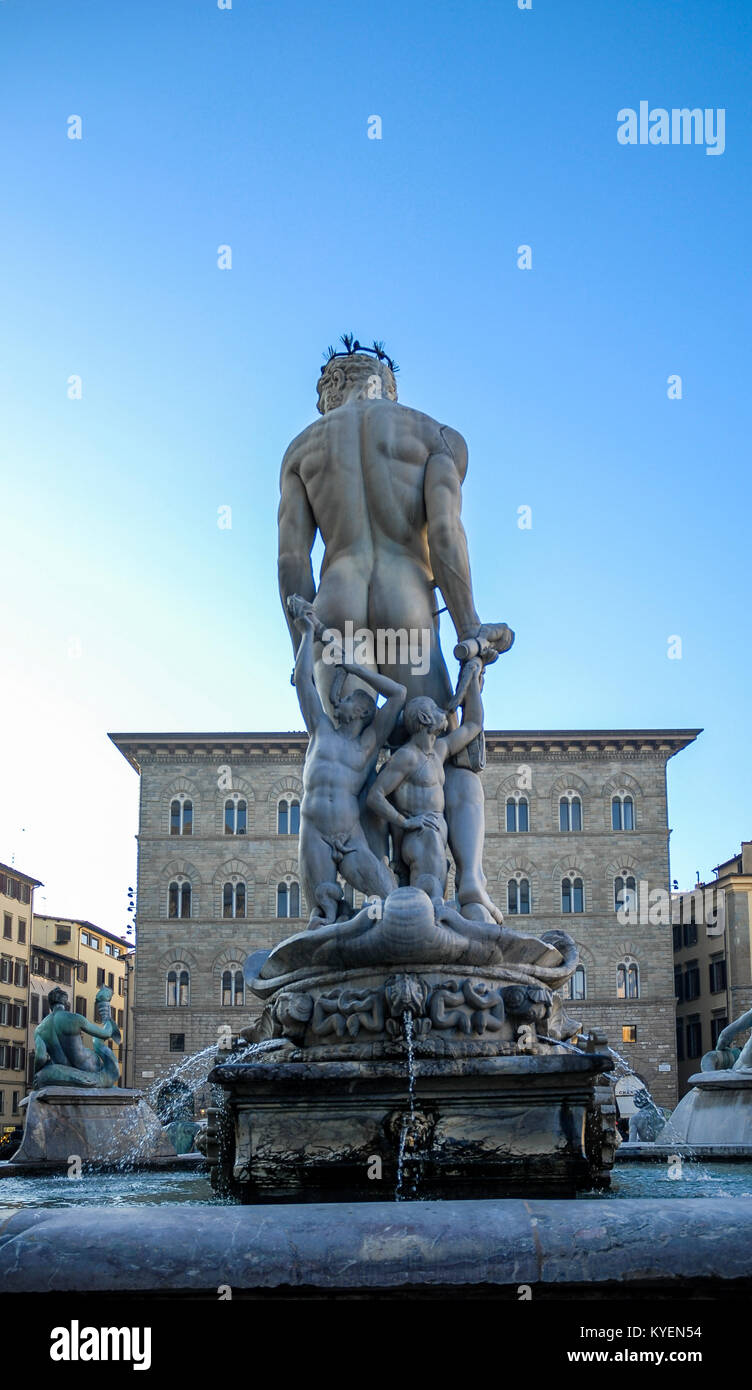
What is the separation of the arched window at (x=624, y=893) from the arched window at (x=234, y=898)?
660 inches

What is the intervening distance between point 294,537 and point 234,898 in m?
54.0

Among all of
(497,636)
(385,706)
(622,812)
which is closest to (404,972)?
(385,706)

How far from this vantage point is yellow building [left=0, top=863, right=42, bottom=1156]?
68562 mm

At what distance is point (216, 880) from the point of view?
60531 millimetres

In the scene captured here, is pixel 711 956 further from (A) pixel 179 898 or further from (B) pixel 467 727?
(B) pixel 467 727

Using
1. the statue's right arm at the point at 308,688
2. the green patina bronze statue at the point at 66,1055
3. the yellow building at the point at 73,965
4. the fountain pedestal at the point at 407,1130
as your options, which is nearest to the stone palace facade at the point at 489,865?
the yellow building at the point at 73,965

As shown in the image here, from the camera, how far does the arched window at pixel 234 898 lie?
60062 mm

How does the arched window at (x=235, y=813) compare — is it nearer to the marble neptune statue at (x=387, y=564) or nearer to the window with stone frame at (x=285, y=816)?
the window with stone frame at (x=285, y=816)

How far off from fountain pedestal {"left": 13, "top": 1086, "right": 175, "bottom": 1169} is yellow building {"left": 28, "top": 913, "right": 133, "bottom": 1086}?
195ft

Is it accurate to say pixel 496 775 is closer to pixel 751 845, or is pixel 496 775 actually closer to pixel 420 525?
pixel 751 845

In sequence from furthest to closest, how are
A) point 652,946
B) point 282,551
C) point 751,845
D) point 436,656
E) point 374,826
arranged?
1. point 751,845
2. point 652,946
3. point 282,551
4. point 436,656
5. point 374,826
